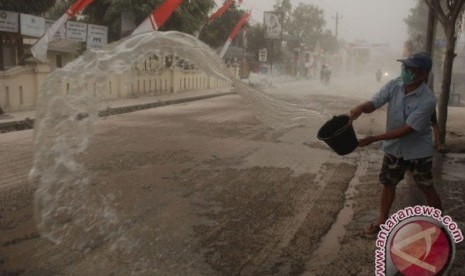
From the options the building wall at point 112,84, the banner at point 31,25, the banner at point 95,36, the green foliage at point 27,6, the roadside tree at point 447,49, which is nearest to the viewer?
the roadside tree at point 447,49

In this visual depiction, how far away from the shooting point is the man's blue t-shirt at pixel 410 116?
164 inches

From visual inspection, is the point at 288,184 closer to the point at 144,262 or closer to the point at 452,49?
the point at 144,262

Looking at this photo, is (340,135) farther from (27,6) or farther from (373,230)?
(27,6)

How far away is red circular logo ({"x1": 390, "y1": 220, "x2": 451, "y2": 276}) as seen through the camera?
2375 millimetres

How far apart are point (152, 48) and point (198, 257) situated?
2.67 metres

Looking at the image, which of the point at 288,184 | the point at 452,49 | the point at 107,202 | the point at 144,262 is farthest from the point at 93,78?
the point at 452,49

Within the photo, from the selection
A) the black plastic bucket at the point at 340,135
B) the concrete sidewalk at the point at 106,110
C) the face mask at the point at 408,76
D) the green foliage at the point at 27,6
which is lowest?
the concrete sidewalk at the point at 106,110

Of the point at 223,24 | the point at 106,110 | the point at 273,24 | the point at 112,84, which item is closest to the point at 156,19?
the point at 106,110

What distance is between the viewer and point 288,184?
6.71m

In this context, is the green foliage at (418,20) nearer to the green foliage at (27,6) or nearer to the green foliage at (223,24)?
the green foliage at (223,24)

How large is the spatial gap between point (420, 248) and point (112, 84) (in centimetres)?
1924

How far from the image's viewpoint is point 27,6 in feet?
63.9

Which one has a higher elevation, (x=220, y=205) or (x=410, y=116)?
(x=410, y=116)

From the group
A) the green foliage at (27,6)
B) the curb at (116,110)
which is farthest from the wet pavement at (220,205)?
the green foliage at (27,6)
